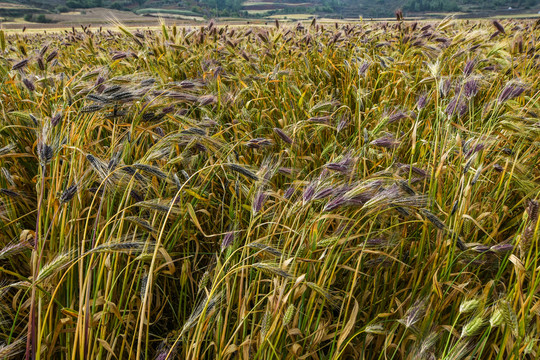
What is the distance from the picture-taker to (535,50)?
3385mm

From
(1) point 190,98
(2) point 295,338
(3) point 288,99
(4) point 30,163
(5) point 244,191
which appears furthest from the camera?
(3) point 288,99

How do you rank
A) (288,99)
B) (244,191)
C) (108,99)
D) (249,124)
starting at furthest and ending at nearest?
(288,99), (249,124), (244,191), (108,99)

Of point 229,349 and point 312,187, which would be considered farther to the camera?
point 312,187

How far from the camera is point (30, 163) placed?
217 cm

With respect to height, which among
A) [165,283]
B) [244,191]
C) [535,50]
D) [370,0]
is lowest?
[165,283]

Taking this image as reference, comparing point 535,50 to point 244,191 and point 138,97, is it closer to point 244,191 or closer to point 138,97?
point 244,191

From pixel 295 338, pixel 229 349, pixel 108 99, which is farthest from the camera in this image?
pixel 108 99

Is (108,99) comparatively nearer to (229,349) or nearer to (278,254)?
(278,254)

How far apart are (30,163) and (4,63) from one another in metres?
1.75

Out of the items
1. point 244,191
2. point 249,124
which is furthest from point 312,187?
point 249,124

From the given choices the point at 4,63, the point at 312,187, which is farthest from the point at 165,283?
the point at 4,63

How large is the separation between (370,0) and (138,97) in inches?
8198

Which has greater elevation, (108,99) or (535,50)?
(535,50)

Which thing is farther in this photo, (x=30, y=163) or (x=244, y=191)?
(x=30, y=163)
